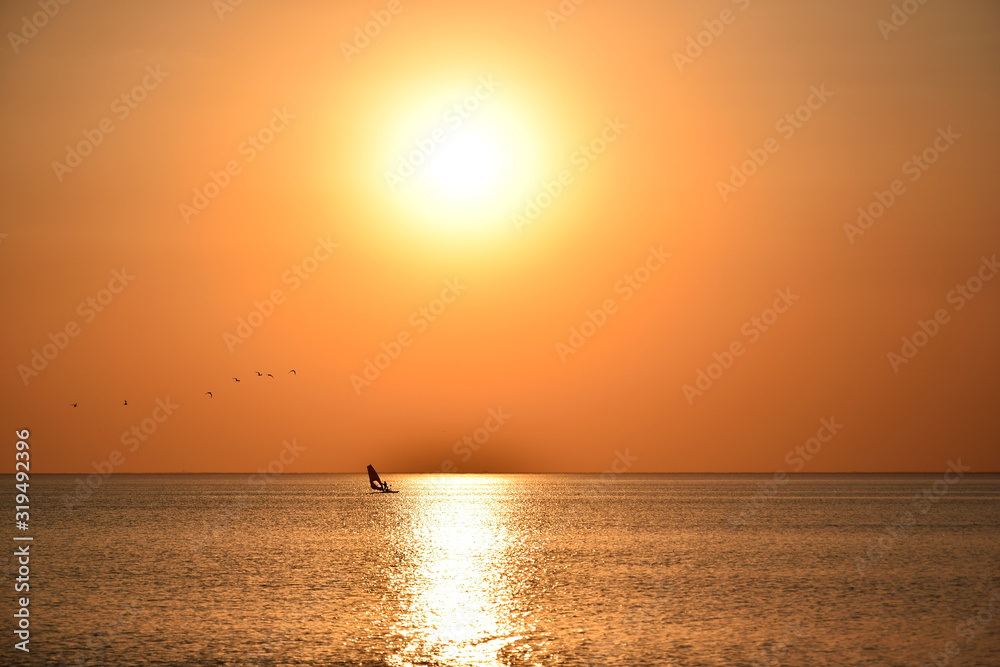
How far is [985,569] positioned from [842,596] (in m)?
18.4

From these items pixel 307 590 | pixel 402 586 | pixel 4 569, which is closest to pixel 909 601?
pixel 402 586

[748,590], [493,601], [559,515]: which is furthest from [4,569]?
[559,515]

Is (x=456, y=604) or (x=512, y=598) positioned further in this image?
(x=512, y=598)

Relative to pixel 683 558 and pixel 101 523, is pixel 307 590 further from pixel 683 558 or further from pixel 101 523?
pixel 101 523

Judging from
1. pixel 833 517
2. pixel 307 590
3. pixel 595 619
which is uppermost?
pixel 833 517

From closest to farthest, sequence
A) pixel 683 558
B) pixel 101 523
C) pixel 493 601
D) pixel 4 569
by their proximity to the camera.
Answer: pixel 493 601 → pixel 4 569 → pixel 683 558 → pixel 101 523

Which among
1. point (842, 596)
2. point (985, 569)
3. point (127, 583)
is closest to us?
point (842, 596)

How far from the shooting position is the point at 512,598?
Answer: 48.8 m

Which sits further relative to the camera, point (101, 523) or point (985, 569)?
point (101, 523)

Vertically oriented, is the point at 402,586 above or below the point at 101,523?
below

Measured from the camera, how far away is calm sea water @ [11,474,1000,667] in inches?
1415

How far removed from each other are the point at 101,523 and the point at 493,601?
249ft

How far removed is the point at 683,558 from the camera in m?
71.9

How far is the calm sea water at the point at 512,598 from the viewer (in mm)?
35938
